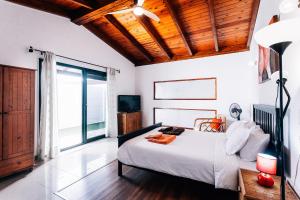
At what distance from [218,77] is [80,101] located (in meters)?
4.30

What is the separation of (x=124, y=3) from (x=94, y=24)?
1.65m

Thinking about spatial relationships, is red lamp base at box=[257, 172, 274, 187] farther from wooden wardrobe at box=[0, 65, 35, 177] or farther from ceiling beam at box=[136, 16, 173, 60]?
ceiling beam at box=[136, 16, 173, 60]

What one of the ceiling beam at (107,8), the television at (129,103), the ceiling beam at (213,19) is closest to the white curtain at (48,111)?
the ceiling beam at (107,8)

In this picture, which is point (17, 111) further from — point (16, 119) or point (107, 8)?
point (107, 8)

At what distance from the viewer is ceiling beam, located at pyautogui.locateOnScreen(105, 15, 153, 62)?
4148 millimetres

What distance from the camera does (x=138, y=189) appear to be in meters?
2.29

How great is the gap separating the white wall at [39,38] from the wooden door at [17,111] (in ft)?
2.02

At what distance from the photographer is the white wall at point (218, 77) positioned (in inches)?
181

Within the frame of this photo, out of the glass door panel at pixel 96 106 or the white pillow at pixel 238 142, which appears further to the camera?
the glass door panel at pixel 96 106

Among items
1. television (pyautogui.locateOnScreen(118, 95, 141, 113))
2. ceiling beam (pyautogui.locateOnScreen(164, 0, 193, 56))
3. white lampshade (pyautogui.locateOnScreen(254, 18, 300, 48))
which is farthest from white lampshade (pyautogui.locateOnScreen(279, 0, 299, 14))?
television (pyautogui.locateOnScreen(118, 95, 141, 113))

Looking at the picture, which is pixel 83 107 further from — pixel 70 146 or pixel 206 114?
pixel 206 114

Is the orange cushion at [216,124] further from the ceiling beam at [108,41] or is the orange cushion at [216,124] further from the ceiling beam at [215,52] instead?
the ceiling beam at [108,41]

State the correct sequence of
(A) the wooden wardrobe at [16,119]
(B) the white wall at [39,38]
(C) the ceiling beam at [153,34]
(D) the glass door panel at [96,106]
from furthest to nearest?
(D) the glass door panel at [96,106] → (C) the ceiling beam at [153,34] → (B) the white wall at [39,38] → (A) the wooden wardrobe at [16,119]

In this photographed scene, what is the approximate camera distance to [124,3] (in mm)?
3309
